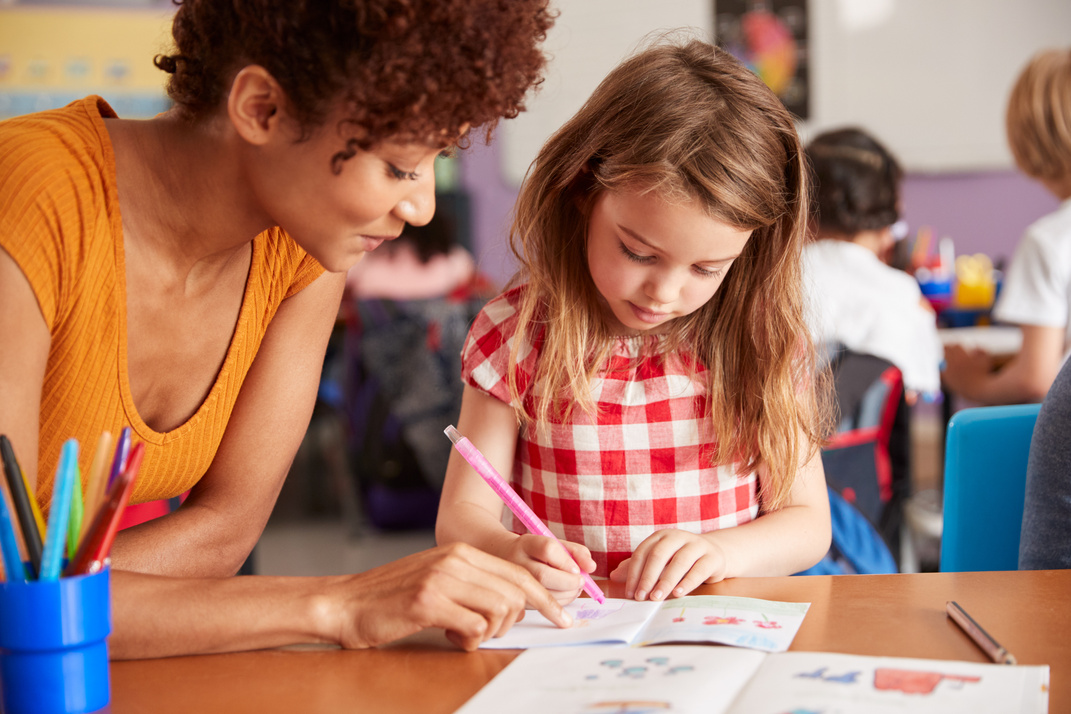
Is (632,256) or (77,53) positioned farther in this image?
(77,53)

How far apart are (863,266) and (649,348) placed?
1.10 m

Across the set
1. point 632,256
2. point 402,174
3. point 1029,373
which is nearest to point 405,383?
point 1029,373

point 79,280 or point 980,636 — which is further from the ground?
point 79,280

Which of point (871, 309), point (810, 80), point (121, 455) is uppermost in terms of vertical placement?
point (810, 80)

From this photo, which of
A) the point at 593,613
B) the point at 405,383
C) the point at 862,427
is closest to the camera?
the point at 593,613

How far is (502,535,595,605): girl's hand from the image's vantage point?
2.67 ft

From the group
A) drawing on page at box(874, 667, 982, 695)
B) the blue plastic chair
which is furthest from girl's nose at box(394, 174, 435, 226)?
the blue plastic chair

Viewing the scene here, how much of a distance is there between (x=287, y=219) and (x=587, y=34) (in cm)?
400

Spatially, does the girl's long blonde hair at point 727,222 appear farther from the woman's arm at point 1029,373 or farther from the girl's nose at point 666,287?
the woman's arm at point 1029,373

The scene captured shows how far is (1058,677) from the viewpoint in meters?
0.62

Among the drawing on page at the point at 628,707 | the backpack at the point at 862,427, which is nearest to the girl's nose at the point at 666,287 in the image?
the drawing on page at the point at 628,707

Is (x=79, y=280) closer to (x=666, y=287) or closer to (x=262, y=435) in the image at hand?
(x=262, y=435)

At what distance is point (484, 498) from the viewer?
1.11m

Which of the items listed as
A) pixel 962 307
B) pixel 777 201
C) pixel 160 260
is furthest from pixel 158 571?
pixel 962 307
